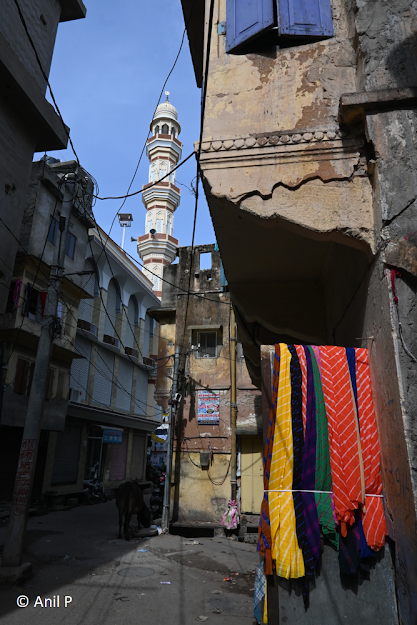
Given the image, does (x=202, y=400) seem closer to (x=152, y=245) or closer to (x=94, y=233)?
(x=94, y=233)

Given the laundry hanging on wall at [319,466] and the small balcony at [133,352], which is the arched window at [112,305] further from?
the laundry hanging on wall at [319,466]

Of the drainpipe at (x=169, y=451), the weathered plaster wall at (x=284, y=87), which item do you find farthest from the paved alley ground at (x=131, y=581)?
the weathered plaster wall at (x=284, y=87)

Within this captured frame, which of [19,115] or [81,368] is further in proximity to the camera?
[81,368]

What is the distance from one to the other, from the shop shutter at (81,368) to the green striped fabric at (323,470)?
779 inches

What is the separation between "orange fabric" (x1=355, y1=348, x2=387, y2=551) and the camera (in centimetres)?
299

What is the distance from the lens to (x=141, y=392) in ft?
97.6

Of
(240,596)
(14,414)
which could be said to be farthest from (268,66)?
(14,414)

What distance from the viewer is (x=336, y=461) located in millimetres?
3195

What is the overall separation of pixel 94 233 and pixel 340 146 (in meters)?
21.3

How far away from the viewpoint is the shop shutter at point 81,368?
2167cm

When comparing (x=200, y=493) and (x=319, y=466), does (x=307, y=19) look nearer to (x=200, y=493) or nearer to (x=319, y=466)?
(x=319, y=466)

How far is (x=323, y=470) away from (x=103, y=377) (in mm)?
22775

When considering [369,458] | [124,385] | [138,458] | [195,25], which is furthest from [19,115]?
[138,458]

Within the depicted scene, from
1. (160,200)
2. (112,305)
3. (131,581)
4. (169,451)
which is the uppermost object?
(160,200)
